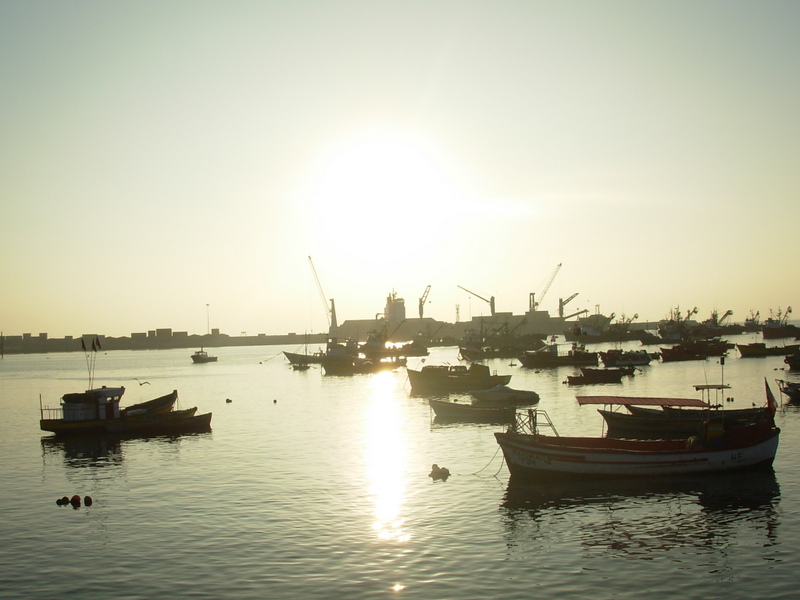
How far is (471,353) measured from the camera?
186375mm

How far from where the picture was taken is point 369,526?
98.7ft

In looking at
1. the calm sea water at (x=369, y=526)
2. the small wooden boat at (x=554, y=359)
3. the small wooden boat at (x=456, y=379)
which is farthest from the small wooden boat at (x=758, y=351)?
the calm sea water at (x=369, y=526)

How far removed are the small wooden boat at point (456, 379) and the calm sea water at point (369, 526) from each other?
1055 inches

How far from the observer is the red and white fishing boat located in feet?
119

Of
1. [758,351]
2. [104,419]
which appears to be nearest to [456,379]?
[104,419]

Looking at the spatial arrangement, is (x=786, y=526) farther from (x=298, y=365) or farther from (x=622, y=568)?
(x=298, y=365)

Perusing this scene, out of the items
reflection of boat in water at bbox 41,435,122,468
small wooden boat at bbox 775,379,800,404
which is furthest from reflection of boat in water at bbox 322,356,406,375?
small wooden boat at bbox 775,379,800,404

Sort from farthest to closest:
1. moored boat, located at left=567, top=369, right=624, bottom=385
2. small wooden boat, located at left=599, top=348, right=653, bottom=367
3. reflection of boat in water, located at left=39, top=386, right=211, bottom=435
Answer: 1. small wooden boat, located at left=599, top=348, right=653, bottom=367
2. moored boat, located at left=567, top=369, right=624, bottom=385
3. reflection of boat in water, located at left=39, top=386, right=211, bottom=435

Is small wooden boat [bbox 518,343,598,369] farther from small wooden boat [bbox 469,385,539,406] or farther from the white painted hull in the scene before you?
the white painted hull

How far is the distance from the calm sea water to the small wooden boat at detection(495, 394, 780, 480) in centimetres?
75

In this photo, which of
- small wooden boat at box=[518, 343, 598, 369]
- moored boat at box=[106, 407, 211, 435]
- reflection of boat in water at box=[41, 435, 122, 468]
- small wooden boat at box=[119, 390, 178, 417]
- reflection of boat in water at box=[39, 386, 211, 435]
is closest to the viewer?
reflection of boat in water at box=[41, 435, 122, 468]

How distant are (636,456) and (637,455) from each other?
8 cm

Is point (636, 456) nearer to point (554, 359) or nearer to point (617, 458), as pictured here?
point (617, 458)

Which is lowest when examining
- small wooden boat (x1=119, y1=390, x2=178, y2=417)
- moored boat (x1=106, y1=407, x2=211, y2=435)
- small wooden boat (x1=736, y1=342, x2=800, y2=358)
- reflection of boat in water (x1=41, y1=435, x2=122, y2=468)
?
small wooden boat (x1=736, y1=342, x2=800, y2=358)
